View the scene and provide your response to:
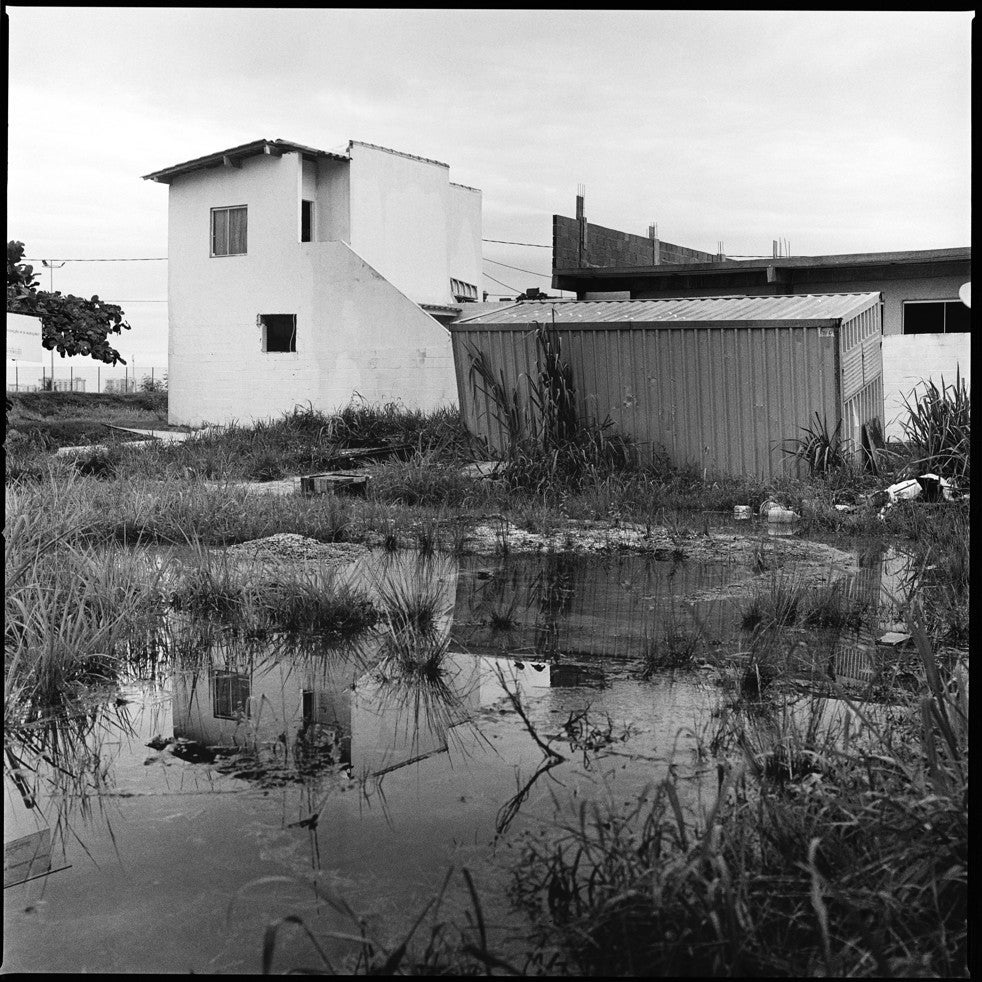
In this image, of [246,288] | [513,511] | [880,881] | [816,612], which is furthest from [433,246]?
[880,881]

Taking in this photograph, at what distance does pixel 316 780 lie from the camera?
159 inches

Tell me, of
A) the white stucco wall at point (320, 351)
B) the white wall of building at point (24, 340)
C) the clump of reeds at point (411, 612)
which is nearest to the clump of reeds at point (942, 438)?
the clump of reeds at point (411, 612)

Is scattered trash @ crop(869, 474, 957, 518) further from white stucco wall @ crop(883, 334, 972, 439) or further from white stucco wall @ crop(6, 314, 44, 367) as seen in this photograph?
white stucco wall @ crop(6, 314, 44, 367)

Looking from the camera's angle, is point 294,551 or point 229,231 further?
point 229,231

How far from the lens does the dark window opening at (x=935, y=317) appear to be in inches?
699

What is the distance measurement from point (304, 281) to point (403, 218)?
9.70ft

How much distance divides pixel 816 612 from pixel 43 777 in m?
4.14

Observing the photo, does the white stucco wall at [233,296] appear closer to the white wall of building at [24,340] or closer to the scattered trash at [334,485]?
the scattered trash at [334,485]

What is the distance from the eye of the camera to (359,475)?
13.2 meters

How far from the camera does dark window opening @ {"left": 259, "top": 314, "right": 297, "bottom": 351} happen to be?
78.4 ft

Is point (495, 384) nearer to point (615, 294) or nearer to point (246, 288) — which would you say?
point (615, 294)

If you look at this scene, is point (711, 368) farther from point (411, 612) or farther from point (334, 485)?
point (411, 612)

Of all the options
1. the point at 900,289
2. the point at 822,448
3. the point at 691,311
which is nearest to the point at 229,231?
the point at 691,311

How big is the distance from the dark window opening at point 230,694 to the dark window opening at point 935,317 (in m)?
15.0
